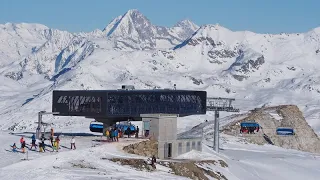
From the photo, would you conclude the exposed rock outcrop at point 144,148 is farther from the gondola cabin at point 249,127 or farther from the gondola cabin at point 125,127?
the gondola cabin at point 249,127

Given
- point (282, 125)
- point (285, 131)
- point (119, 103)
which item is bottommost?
point (285, 131)

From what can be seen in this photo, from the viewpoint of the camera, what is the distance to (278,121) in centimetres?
13750

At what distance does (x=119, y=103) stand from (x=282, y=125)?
62572 mm

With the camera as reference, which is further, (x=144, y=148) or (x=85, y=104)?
(x=85, y=104)

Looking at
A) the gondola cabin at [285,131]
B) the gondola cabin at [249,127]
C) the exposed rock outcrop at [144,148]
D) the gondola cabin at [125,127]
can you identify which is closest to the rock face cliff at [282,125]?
the gondola cabin at [285,131]

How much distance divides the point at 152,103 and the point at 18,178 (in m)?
37.7

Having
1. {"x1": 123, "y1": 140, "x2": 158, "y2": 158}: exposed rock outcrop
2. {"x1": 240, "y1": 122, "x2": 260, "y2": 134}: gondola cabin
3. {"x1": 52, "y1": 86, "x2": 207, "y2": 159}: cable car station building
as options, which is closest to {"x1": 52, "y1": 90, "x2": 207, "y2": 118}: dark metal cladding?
{"x1": 52, "y1": 86, "x2": 207, "y2": 159}: cable car station building

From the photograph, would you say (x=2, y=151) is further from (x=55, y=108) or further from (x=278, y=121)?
(x=278, y=121)

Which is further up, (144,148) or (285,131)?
(285,131)

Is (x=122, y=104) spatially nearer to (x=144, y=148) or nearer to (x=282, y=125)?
(x=144, y=148)

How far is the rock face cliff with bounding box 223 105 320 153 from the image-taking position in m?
127

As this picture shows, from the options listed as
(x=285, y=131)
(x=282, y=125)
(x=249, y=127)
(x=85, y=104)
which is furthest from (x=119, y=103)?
(x=282, y=125)

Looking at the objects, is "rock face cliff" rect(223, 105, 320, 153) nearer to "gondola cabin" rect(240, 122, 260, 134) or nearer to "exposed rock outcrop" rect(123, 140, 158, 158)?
"gondola cabin" rect(240, 122, 260, 134)

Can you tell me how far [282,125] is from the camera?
13662 centimetres
